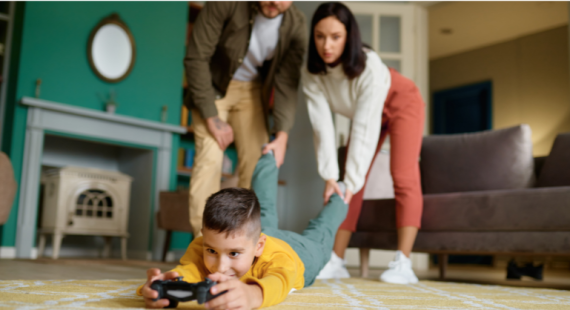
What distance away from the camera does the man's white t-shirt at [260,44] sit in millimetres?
1963

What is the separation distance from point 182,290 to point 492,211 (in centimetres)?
156

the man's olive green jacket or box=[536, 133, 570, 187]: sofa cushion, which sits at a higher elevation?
the man's olive green jacket

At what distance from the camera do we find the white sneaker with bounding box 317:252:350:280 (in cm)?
202

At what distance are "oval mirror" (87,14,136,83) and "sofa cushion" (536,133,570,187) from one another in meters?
3.23

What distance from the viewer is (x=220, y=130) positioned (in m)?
1.90

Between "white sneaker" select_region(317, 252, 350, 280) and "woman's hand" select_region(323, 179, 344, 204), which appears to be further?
"white sneaker" select_region(317, 252, 350, 280)

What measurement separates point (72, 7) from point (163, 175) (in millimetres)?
1516

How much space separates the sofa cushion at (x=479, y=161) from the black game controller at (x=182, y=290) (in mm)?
2057

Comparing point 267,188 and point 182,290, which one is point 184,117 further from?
point 182,290

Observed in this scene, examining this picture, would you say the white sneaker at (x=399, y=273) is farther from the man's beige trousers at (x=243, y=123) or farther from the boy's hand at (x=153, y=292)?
the boy's hand at (x=153, y=292)

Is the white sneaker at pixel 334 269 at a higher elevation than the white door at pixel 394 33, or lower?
lower

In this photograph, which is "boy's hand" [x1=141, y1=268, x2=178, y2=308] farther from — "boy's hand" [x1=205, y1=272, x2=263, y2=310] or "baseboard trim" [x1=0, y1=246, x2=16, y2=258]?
"baseboard trim" [x1=0, y1=246, x2=16, y2=258]

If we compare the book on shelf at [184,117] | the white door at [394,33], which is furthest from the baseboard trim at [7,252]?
the white door at [394,33]

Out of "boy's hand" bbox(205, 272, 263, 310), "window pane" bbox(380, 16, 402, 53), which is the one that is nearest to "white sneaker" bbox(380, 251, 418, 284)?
"boy's hand" bbox(205, 272, 263, 310)
